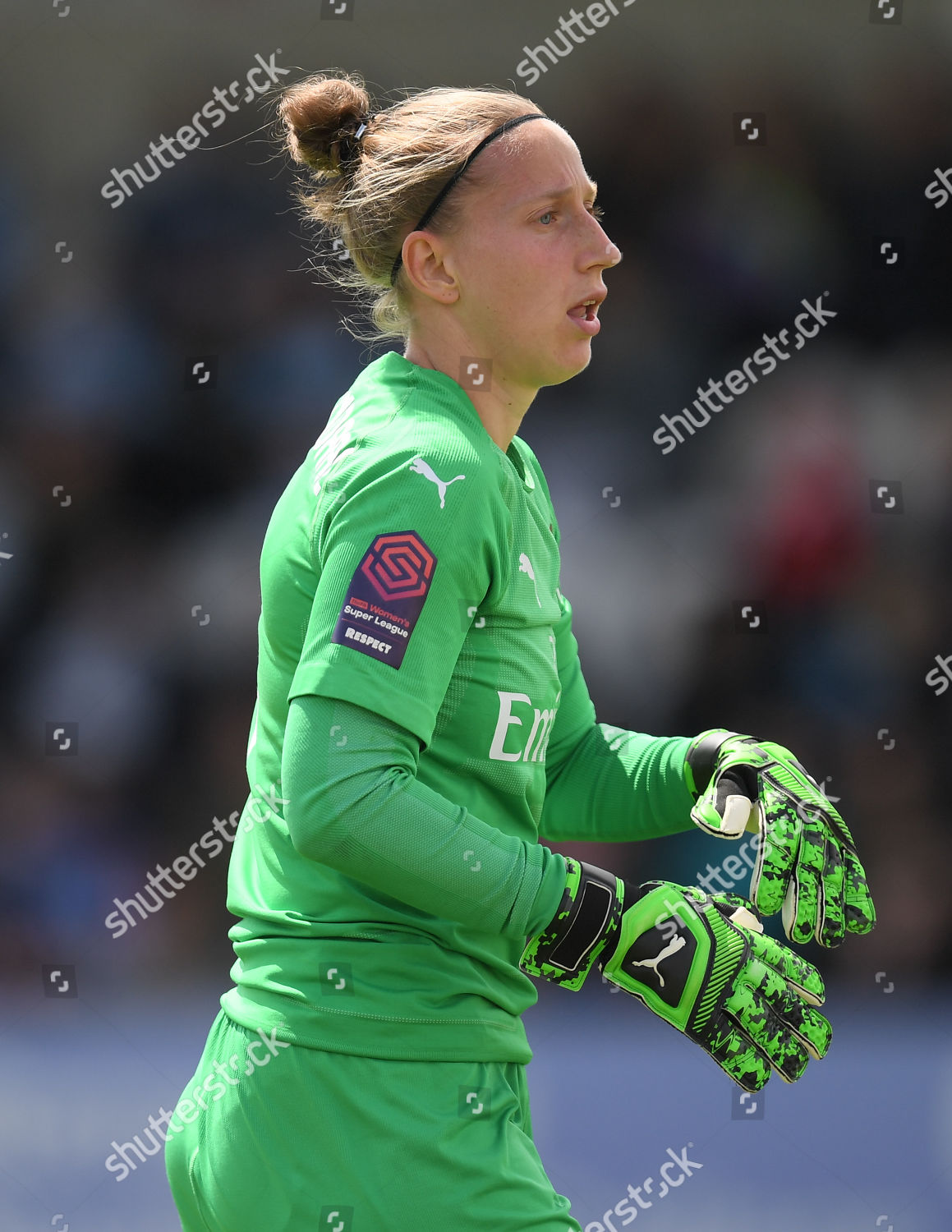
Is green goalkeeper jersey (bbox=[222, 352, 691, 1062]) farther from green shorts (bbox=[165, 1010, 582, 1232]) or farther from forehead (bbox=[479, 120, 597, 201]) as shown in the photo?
forehead (bbox=[479, 120, 597, 201])

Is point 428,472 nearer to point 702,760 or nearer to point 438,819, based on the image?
point 438,819

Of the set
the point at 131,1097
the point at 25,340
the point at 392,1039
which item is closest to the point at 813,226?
the point at 25,340

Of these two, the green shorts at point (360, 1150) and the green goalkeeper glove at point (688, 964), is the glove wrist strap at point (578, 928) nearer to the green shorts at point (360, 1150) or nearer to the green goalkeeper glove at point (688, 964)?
the green goalkeeper glove at point (688, 964)

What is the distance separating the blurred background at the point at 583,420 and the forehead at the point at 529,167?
2.46 metres

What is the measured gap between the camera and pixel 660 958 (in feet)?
3.79

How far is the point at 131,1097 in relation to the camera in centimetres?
309

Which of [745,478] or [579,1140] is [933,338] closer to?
[745,478]

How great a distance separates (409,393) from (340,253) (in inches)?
20.9

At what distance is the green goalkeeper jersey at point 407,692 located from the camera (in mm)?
1048

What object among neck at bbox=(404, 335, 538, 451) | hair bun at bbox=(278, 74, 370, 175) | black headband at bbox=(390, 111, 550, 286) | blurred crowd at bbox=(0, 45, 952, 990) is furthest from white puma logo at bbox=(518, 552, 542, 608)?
blurred crowd at bbox=(0, 45, 952, 990)

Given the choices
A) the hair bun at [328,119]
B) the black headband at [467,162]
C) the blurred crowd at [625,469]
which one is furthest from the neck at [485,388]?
the blurred crowd at [625,469]

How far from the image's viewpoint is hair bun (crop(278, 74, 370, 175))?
4.58 ft

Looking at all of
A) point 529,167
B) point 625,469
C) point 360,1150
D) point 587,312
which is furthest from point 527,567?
point 625,469

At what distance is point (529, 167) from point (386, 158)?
144 mm
